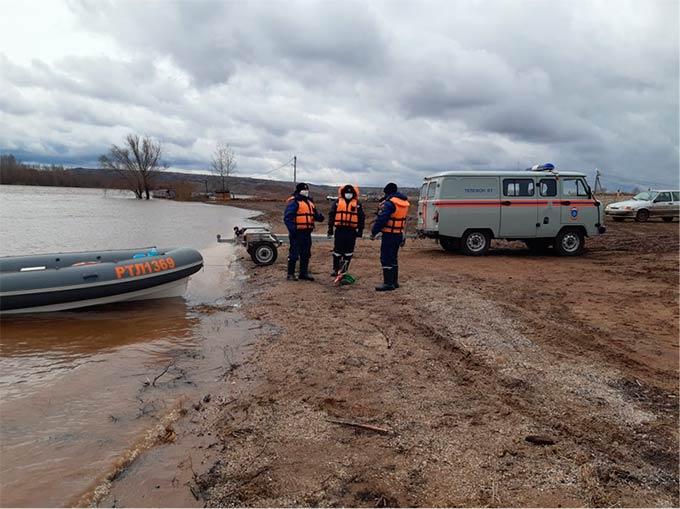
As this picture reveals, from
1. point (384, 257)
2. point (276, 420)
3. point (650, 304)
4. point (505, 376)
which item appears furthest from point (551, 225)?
point (276, 420)

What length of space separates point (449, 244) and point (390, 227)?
5.66 meters

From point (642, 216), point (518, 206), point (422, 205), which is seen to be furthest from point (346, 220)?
point (642, 216)

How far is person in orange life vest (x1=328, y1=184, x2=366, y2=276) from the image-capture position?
27.8ft

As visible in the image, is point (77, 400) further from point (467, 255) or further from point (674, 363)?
point (467, 255)

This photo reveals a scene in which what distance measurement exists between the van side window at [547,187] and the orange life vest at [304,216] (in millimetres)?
6548

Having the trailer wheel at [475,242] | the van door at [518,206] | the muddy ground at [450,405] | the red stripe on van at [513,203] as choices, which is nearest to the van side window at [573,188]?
the red stripe on van at [513,203]

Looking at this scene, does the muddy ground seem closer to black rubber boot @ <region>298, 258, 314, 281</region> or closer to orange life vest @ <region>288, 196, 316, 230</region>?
black rubber boot @ <region>298, 258, 314, 281</region>

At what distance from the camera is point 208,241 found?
1986 cm

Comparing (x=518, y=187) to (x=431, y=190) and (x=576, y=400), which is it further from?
(x=576, y=400)

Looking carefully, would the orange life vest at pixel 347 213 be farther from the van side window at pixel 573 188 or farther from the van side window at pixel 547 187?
the van side window at pixel 573 188

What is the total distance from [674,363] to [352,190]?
213 inches

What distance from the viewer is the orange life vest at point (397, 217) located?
315 inches

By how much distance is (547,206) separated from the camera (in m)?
12.0

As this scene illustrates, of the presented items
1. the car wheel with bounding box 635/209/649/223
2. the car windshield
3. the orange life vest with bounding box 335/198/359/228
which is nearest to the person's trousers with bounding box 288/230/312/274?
the orange life vest with bounding box 335/198/359/228
